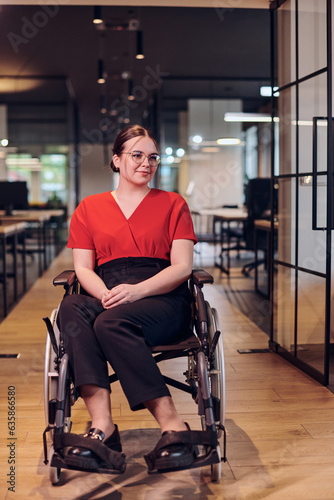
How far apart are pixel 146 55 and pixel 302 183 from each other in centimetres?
637

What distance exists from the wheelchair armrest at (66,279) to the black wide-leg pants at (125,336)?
0.07m

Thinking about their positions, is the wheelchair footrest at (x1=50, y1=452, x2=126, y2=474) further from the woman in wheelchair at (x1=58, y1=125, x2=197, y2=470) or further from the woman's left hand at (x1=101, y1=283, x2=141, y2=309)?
the woman's left hand at (x1=101, y1=283, x2=141, y2=309)

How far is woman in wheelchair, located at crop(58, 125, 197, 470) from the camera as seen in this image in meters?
1.82

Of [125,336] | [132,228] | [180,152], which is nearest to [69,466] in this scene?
[125,336]

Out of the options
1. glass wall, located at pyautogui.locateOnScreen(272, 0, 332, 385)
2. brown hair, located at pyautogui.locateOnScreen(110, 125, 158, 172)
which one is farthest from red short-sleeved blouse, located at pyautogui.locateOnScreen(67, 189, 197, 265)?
glass wall, located at pyautogui.locateOnScreen(272, 0, 332, 385)

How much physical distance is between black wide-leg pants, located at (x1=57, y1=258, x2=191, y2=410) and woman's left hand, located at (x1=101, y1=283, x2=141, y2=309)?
1.2 inches

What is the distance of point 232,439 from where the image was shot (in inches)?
90.0

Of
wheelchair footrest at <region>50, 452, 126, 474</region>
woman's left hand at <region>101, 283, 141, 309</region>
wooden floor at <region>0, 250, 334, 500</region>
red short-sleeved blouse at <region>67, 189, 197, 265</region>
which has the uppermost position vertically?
red short-sleeved blouse at <region>67, 189, 197, 265</region>

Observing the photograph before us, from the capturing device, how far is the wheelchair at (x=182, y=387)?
1719mm

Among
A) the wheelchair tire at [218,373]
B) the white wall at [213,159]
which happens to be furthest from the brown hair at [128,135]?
the white wall at [213,159]

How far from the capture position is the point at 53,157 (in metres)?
12.7

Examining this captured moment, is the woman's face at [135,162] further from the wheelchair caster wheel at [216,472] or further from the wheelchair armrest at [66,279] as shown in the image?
the wheelchair caster wheel at [216,472]

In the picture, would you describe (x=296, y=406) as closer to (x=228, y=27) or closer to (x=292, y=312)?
(x=292, y=312)

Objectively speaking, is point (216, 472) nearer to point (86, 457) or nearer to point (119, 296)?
point (86, 457)
